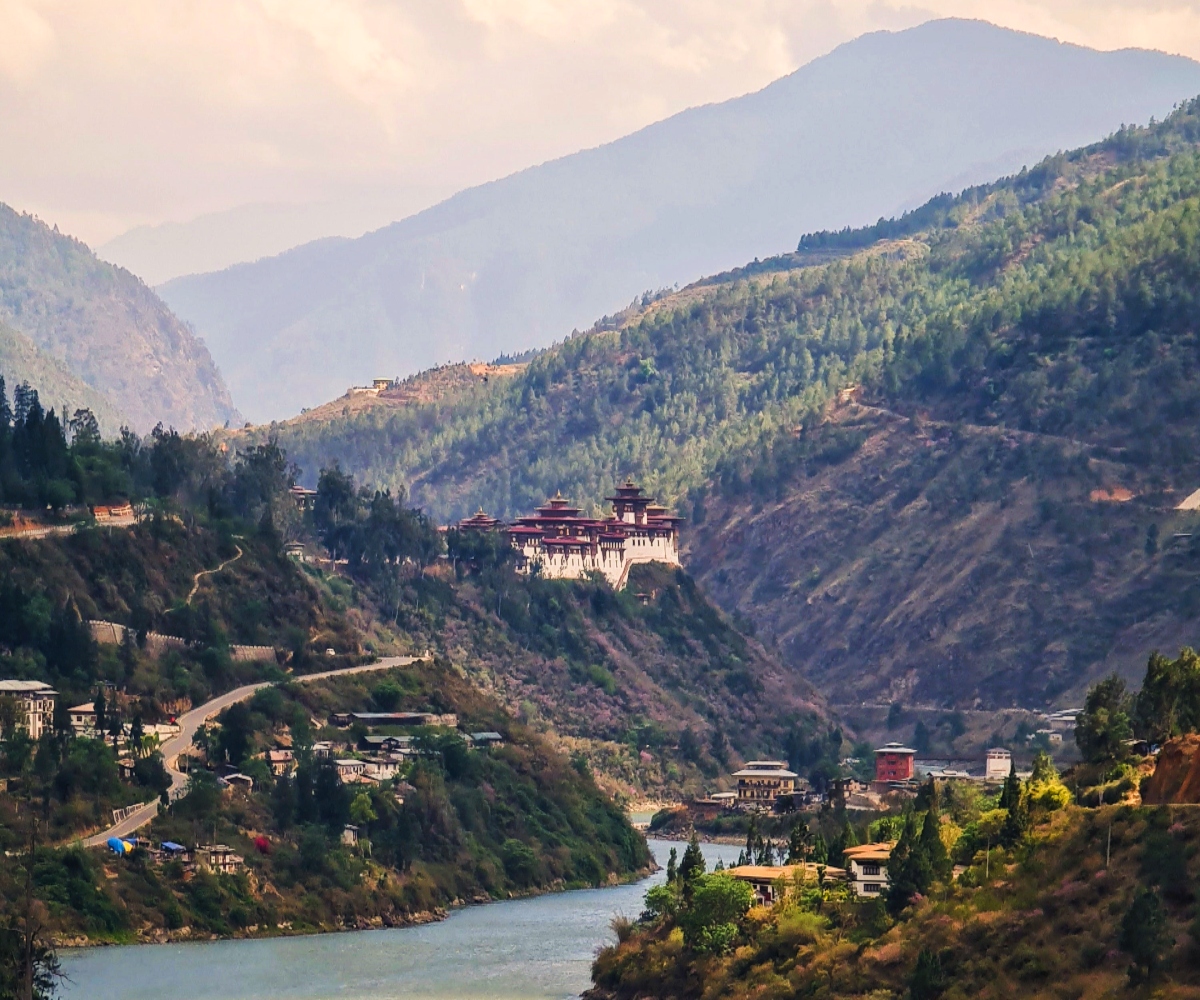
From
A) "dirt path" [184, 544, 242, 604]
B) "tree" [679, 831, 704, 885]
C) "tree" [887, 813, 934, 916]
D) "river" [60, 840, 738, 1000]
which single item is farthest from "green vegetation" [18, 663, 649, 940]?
"tree" [887, 813, 934, 916]

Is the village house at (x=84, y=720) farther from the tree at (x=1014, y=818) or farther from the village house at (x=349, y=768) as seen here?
the tree at (x=1014, y=818)

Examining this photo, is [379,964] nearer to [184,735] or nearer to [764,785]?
[184,735]

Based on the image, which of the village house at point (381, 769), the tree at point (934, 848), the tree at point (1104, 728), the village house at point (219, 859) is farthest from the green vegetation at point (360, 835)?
the tree at point (1104, 728)

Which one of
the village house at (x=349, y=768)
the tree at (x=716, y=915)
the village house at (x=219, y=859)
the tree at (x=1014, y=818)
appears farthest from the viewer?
the village house at (x=349, y=768)

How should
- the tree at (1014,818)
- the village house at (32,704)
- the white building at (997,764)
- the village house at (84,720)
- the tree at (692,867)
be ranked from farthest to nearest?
the white building at (997,764) → the village house at (84,720) → the village house at (32,704) → the tree at (692,867) → the tree at (1014,818)

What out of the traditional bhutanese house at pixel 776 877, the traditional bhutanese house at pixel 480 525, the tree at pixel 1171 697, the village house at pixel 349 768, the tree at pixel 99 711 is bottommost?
the traditional bhutanese house at pixel 776 877

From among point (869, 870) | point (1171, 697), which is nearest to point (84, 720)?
point (869, 870)
